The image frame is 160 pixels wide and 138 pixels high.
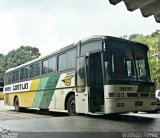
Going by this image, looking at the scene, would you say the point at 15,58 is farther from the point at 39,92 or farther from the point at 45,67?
the point at 45,67

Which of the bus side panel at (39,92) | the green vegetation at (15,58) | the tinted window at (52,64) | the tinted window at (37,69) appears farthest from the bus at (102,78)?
the green vegetation at (15,58)

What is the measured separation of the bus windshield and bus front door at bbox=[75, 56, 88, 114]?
1.34 meters

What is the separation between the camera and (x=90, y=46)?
43.0 ft

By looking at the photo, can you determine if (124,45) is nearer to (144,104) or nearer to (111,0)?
(144,104)

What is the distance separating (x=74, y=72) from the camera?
13.9 m

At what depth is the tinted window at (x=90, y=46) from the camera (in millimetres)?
12445

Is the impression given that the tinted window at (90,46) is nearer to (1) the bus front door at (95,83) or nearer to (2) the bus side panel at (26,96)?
(1) the bus front door at (95,83)

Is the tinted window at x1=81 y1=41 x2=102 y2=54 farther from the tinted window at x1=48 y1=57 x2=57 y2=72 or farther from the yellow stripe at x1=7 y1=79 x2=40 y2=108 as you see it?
the yellow stripe at x1=7 y1=79 x2=40 y2=108

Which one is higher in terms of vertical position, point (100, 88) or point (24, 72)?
point (24, 72)

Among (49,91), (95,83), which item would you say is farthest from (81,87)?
(49,91)

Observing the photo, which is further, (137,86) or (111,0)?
(137,86)

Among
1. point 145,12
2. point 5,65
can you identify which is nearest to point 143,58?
point 145,12

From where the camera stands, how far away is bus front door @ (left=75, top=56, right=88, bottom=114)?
42.0 ft

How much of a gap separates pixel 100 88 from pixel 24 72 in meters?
9.15
